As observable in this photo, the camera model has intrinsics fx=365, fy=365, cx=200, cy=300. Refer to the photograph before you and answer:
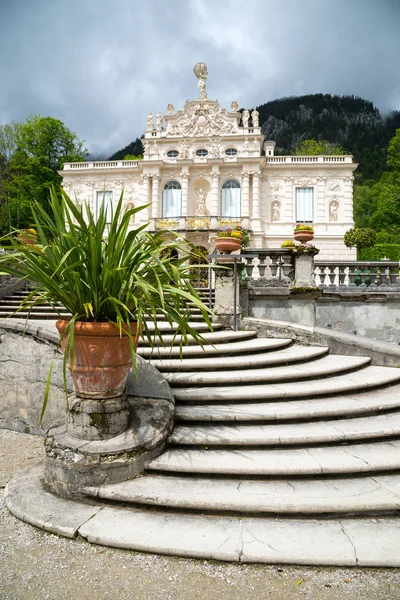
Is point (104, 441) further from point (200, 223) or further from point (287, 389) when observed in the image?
point (200, 223)

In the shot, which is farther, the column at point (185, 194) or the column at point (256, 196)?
the column at point (185, 194)

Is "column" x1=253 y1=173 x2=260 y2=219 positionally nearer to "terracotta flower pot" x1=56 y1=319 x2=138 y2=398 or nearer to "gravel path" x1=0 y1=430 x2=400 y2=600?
"terracotta flower pot" x1=56 y1=319 x2=138 y2=398

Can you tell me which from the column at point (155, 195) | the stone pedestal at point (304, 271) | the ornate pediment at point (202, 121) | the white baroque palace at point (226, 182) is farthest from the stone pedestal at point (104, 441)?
the ornate pediment at point (202, 121)

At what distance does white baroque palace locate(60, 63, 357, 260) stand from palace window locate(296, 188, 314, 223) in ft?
0.21

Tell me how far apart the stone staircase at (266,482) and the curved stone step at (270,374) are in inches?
0.8

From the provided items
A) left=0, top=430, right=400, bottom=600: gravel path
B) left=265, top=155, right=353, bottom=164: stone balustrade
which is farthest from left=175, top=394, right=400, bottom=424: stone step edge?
left=265, top=155, right=353, bottom=164: stone balustrade

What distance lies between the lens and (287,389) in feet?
12.5

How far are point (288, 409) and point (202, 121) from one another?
25606 mm

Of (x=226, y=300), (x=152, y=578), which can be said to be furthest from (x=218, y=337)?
(x=152, y=578)

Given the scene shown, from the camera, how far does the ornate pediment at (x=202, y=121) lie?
25094 mm

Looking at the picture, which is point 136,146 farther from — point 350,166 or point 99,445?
point 99,445

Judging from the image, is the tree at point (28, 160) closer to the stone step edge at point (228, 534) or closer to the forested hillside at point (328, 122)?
the stone step edge at point (228, 534)

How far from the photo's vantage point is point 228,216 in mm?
24562

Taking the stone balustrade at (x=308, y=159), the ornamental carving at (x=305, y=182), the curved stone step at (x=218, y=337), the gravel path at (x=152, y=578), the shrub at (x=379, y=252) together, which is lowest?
the gravel path at (x=152, y=578)
